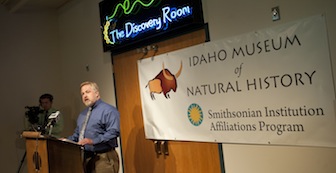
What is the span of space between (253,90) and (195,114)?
1.87 feet

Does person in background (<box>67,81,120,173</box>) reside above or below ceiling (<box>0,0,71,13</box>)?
below

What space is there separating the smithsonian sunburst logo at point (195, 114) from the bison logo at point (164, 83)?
25 centimetres

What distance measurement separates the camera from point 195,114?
245 centimetres

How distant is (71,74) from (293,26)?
3381 millimetres

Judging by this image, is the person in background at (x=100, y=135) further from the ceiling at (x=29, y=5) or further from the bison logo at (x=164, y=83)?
the ceiling at (x=29, y=5)

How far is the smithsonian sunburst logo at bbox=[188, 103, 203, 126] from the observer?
2.41 metres

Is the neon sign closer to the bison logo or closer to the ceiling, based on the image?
the bison logo

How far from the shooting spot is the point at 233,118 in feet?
7.16

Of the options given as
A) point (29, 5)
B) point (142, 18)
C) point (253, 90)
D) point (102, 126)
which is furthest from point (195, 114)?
point (29, 5)

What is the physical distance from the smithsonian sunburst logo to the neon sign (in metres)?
0.73

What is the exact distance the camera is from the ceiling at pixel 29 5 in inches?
159

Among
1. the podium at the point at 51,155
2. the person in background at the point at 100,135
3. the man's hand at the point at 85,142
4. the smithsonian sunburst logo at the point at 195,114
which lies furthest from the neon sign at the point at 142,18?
the podium at the point at 51,155

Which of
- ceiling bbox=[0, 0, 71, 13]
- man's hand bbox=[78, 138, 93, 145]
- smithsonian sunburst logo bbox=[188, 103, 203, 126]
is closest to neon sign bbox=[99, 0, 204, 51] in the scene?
smithsonian sunburst logo bbox=[188, 103, 203, 126]

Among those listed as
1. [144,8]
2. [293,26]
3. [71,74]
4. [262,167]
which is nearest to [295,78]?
[293,26]
